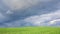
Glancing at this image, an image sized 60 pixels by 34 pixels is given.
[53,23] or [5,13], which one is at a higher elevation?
[5,13]

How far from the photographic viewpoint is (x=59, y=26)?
2270mm

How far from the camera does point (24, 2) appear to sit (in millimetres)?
2277

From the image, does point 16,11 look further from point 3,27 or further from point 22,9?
point 3,27

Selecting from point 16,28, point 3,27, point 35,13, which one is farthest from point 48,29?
point 3,27

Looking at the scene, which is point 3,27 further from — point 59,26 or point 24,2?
point 59,26

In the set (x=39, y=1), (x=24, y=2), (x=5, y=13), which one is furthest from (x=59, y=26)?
(x=5, y=13)

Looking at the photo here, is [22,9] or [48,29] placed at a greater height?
[22,9]

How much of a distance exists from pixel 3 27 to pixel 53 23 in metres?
0.67

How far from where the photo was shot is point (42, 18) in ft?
7.49

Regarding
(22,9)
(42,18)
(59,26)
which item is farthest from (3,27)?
(59,26)

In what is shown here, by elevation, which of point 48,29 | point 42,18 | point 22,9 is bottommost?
point 48,29

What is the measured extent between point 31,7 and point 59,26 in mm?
450

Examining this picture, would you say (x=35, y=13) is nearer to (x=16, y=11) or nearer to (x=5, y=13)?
(x=16, y=11)

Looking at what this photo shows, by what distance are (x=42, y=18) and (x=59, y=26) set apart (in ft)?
0.82
